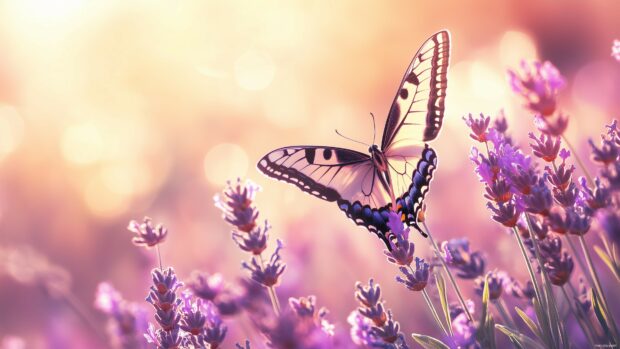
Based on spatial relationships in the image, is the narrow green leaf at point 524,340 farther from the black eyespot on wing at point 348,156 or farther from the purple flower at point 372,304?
the black eyespot on wing at point 348,156

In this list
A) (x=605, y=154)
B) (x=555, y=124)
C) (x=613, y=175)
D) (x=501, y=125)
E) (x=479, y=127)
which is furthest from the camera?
(x=501, y=125)

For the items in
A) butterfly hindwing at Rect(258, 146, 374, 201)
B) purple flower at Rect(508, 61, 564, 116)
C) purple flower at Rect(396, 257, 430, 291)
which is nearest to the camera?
purple flower at Rect(508, 61, 564, 116)

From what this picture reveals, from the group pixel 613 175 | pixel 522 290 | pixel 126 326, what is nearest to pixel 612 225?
pixel 613 175

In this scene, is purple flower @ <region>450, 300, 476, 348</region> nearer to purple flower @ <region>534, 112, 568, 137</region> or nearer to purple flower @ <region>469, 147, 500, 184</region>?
purple flower @ <region>469, 147, 500, 184</region>

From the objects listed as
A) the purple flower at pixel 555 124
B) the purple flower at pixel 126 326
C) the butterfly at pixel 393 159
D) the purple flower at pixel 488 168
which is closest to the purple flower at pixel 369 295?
the purple flower at pixel 488 168

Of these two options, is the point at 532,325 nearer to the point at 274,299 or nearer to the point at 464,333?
the point at 464,333

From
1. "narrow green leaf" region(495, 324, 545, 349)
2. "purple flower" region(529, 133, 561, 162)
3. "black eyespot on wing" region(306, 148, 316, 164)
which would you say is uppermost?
"black eyespot on wing" region(306, 148, 316, 164)

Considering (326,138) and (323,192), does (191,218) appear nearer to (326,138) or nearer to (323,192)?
(323,192)

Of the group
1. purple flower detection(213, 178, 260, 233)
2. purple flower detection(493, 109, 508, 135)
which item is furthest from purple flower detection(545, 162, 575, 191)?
purple flower detection(213, 178, 260, 233)

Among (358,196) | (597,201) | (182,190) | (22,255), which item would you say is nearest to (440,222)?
(358,196)
